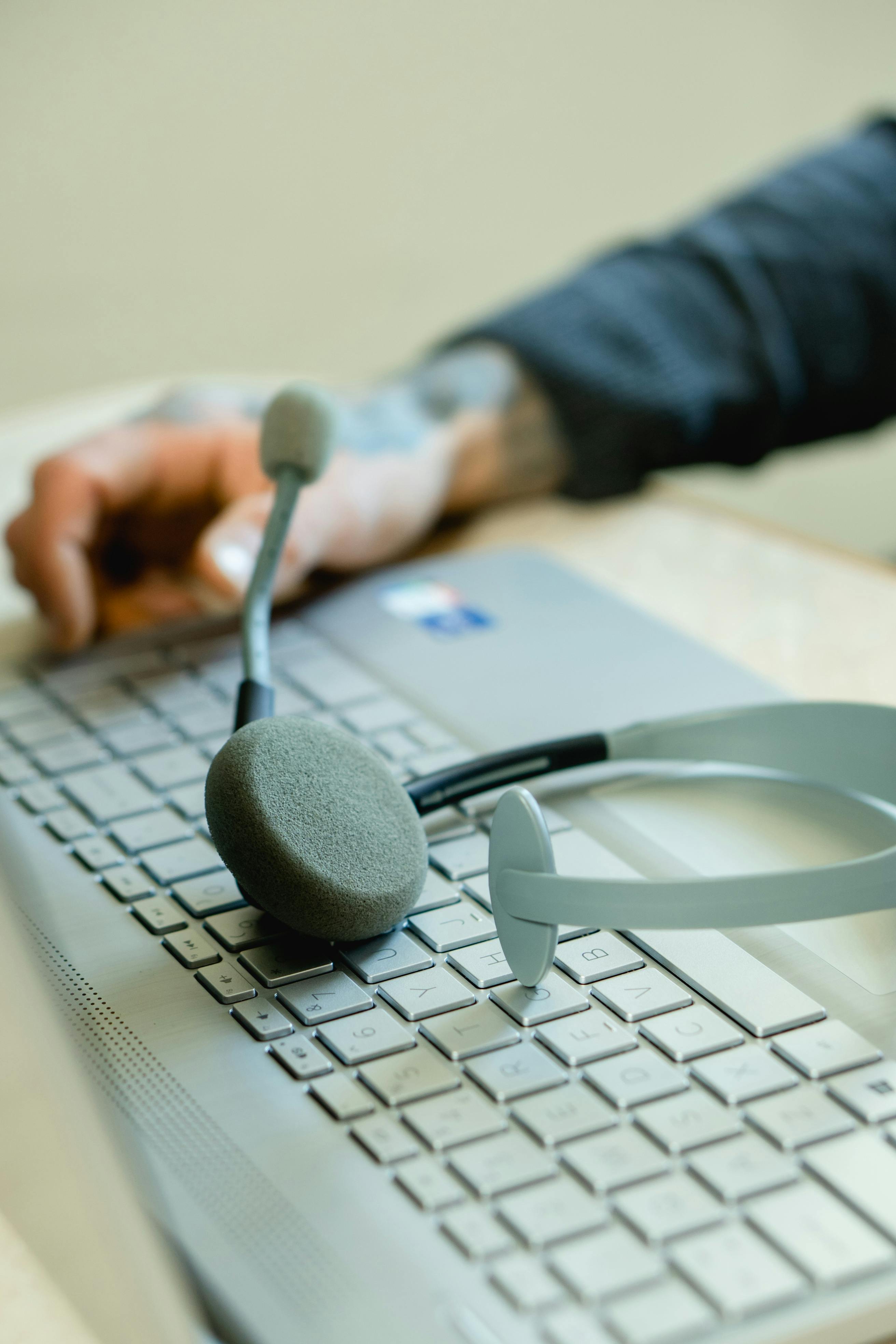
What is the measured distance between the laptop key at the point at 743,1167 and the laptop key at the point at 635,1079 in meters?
0.02

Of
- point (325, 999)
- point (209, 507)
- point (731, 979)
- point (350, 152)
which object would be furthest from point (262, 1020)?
point (350, 152)

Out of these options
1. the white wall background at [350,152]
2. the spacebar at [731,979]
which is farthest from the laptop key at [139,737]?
the white wall background at [350,152]

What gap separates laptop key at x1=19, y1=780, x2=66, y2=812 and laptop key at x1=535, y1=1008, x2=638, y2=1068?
0.67 feet

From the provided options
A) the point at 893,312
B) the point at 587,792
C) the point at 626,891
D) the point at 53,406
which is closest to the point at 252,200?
the point at 53,406

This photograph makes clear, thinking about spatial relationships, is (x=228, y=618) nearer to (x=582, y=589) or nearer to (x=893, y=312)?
(x=582, y=589)

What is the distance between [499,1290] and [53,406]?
2.38 feet

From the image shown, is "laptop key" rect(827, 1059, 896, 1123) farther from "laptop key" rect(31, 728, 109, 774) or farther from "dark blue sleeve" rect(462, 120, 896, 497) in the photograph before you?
"dark blue sleeve" rect(462, 120, 896, 497)

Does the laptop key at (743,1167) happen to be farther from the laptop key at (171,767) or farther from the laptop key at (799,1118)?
the laptop key at (171,767)

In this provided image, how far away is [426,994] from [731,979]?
76 millimetres

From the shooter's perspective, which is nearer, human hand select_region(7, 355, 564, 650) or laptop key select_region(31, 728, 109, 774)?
laptop key select_region(31, 728, 109, 774)

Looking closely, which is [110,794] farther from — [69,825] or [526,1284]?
[526,1284]

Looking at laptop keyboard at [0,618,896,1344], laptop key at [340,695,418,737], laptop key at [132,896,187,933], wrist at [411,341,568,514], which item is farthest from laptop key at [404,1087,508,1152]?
wrist at [411,341,568,514]

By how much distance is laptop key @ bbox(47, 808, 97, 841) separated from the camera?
0.40 metres

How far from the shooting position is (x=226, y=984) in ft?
1.05
